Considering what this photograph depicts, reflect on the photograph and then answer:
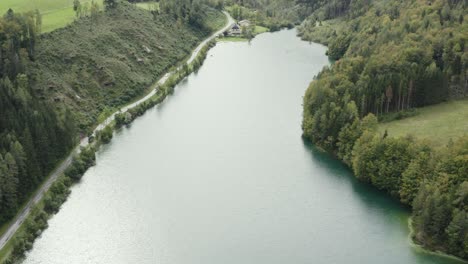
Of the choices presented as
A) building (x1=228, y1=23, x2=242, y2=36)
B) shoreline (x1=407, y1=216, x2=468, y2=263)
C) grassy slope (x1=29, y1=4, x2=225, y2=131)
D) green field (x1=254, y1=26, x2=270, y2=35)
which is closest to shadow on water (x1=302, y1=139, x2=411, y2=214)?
shoreline (x1=407, y1=216, x2=468, y2=263)

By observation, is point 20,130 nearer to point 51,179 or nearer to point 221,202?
point 51,179

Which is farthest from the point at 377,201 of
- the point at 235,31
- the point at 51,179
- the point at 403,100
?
the point at 235,31

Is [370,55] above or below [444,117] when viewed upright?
above

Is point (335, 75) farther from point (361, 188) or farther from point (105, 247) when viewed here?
point (105, 247)

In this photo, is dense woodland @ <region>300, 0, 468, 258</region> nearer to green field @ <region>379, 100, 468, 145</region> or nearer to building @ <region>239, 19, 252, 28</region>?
green field @ <region>379, 100, 468, 145</region>

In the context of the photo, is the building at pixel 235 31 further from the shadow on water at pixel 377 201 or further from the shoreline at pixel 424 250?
the shoreline at pixel 424 250

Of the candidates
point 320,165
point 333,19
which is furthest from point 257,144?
point 333,19

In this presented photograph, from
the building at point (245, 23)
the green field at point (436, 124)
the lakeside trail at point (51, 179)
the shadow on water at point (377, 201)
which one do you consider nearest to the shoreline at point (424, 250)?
the shadow on water at point (377, 201)
